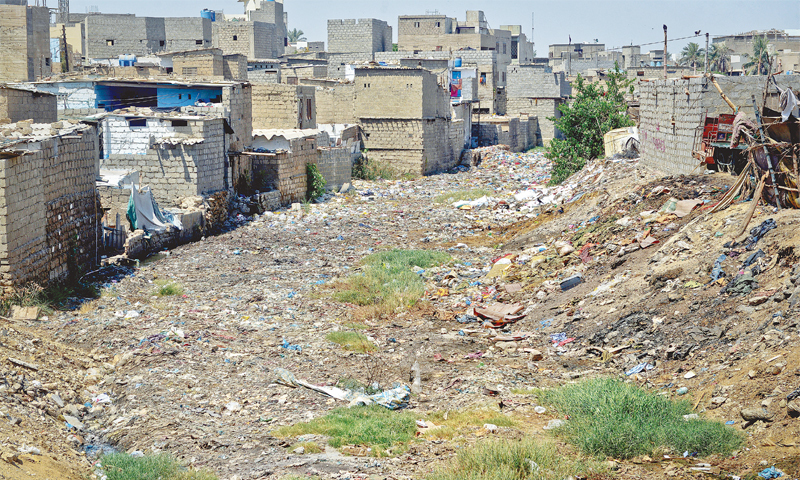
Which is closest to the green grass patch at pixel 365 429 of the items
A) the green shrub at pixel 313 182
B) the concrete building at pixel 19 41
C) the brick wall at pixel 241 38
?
the green shrub at pixel 313 182

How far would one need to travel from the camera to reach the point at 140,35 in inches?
1714

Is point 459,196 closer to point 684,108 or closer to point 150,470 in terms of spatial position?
point 684,108

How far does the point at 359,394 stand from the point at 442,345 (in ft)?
6.35

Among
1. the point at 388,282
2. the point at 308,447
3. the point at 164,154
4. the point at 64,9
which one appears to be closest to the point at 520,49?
→ the point at 64,9

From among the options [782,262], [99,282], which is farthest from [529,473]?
[99,282]

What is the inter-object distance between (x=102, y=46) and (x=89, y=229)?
3250 cm

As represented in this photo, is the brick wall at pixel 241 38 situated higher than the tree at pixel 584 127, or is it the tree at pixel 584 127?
the brick wall at pixel 241 38

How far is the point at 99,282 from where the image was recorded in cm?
1280

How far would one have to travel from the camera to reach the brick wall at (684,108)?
13.9m

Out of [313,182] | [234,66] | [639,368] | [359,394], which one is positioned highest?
[234,66]

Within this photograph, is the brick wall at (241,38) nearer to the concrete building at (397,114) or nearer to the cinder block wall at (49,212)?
the concrete building at (397,114)

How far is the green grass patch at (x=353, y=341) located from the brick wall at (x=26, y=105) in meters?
10.1

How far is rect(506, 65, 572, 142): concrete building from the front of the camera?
4312 cm

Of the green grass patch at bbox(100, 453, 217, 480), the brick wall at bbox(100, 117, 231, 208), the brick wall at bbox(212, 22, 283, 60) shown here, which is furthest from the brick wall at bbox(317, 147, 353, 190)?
the brick wall at bbox(212, 22, 283, 60)
